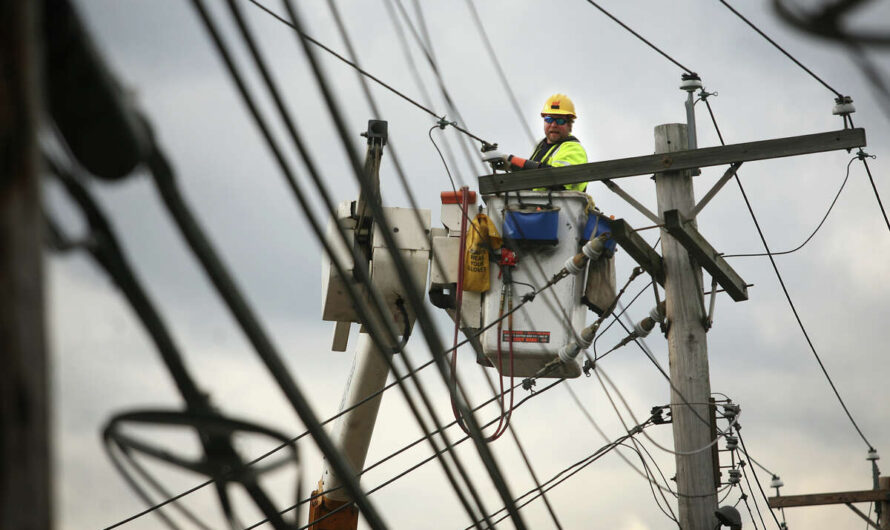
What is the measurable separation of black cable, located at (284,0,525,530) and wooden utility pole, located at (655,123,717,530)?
16.8 feet

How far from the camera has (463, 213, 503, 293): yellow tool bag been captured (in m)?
9.16

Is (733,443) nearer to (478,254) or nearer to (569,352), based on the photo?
(569,352)

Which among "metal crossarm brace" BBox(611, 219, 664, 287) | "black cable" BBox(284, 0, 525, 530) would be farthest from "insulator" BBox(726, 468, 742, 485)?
"black cable" BBox(284, 0, 525, 530)

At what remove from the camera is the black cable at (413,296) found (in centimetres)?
315

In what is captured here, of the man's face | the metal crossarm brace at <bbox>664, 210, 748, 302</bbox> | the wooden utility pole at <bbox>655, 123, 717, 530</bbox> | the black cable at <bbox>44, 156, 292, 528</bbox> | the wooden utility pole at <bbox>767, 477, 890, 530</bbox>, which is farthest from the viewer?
the wooden utility pole at <bbox>767, 477, 890, 530</bbox>

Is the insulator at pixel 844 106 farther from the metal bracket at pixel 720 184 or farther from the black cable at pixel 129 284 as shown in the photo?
the black cable at pixel 129 284

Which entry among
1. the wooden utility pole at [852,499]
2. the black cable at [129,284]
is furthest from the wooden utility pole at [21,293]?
the wooden utility pole at [852,499]

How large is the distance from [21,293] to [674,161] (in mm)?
7918

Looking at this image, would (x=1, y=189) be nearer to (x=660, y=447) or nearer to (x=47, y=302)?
(x=47, y=302)

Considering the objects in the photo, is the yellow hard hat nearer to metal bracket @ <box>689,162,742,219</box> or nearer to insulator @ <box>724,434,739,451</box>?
metal bracket @ <box>689,162,742,219</box>

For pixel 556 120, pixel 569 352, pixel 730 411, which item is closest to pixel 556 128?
pixel 556 120

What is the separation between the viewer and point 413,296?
11.2ft

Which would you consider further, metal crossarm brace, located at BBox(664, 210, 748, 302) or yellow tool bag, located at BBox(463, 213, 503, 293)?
yellow tool bag, located at BBox(463, 213, 503, 293)

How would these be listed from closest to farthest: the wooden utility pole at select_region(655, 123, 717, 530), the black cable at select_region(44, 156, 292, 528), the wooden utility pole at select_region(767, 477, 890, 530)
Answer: the black cable at select_region(44, 156, 292, 528) → the wooden utility pole at select_region(655, 123, 717, 530) → the wooden utility pole at select_region(767, 477, 890, 530)
